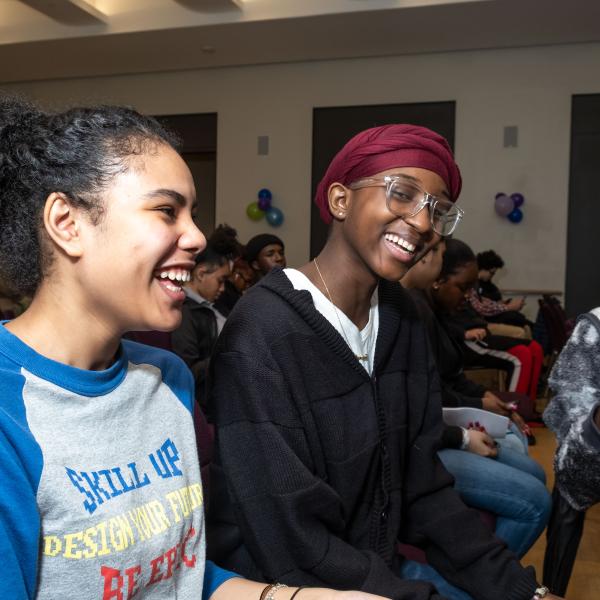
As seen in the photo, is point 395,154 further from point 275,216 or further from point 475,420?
point 275,216

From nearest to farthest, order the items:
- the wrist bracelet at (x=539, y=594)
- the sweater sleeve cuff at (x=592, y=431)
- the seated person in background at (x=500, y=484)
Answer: the wrist bracelet at (x=539, y=594) → the sweater sleeve cuff at (x=592, y=431) → the seated person in background at (x=500, y=484)

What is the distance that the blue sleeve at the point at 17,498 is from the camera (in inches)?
30.3

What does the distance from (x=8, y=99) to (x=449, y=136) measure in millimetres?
8075

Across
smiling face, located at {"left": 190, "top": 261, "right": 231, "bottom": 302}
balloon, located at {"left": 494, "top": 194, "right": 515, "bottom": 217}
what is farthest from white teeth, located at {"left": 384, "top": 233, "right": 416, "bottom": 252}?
balloon, located at {"left": 494, "top": 194, "right": 515, "bottom": 217}

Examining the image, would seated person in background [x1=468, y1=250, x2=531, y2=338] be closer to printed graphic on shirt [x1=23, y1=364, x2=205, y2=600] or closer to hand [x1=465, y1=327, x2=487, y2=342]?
hand [x1=465, y1=327, x2=487, y2=342]

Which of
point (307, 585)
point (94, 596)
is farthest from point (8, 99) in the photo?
point (307, 585)

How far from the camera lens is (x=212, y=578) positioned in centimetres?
111

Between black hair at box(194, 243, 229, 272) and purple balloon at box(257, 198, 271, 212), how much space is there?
16.7 ft

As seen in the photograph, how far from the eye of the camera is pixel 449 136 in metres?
8.52

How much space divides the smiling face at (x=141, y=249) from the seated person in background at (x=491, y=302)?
5.17 meters

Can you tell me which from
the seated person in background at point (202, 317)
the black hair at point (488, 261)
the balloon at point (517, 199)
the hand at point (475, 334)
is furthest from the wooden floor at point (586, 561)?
the balloon at point (517, 199)

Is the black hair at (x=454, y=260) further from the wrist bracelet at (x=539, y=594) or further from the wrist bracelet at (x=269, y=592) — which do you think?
the wrist bracelet at (x=269, y=592)

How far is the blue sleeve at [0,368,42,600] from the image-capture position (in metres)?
0.77

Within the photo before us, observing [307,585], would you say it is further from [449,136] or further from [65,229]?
[449,136]
